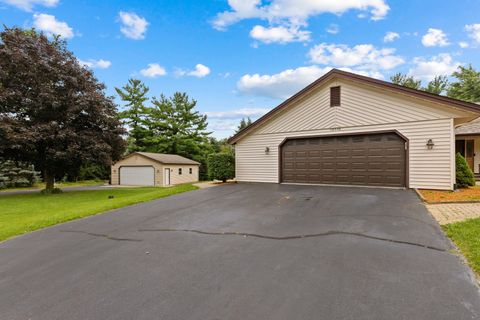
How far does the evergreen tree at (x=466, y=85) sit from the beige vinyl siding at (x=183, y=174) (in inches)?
1225

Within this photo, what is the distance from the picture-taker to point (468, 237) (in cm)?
409

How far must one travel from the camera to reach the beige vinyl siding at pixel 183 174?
1029 inches

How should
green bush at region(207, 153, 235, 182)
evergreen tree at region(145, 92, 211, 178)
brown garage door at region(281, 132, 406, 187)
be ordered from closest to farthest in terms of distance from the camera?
1. brown garage door at region(281, 132, 406, 187)
2. green bush at region(207, 153, 235, 182)
3. evergreen tree at region(145, 92, 211, 178)

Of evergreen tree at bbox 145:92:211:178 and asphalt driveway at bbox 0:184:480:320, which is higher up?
evergreen tree at bbox 145:92:211:178

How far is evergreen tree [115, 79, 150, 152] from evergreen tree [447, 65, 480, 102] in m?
38.0

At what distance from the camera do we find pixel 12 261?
13.6ft

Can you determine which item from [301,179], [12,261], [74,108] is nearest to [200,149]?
[74,108]

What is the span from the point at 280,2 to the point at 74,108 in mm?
12275

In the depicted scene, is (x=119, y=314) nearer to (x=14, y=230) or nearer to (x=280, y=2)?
(x=14, y=230)

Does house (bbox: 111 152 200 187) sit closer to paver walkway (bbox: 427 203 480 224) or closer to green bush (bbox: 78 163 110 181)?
green bush (bbox: 78 163 110 181)

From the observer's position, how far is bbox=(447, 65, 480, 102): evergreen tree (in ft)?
92.3

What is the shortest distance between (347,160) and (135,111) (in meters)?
30.6

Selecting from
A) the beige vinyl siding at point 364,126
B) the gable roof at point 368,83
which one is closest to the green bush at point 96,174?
the gable roof at point 368,83

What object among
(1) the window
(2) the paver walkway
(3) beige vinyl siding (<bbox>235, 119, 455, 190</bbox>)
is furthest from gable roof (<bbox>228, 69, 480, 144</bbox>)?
(2) the paver walkway
